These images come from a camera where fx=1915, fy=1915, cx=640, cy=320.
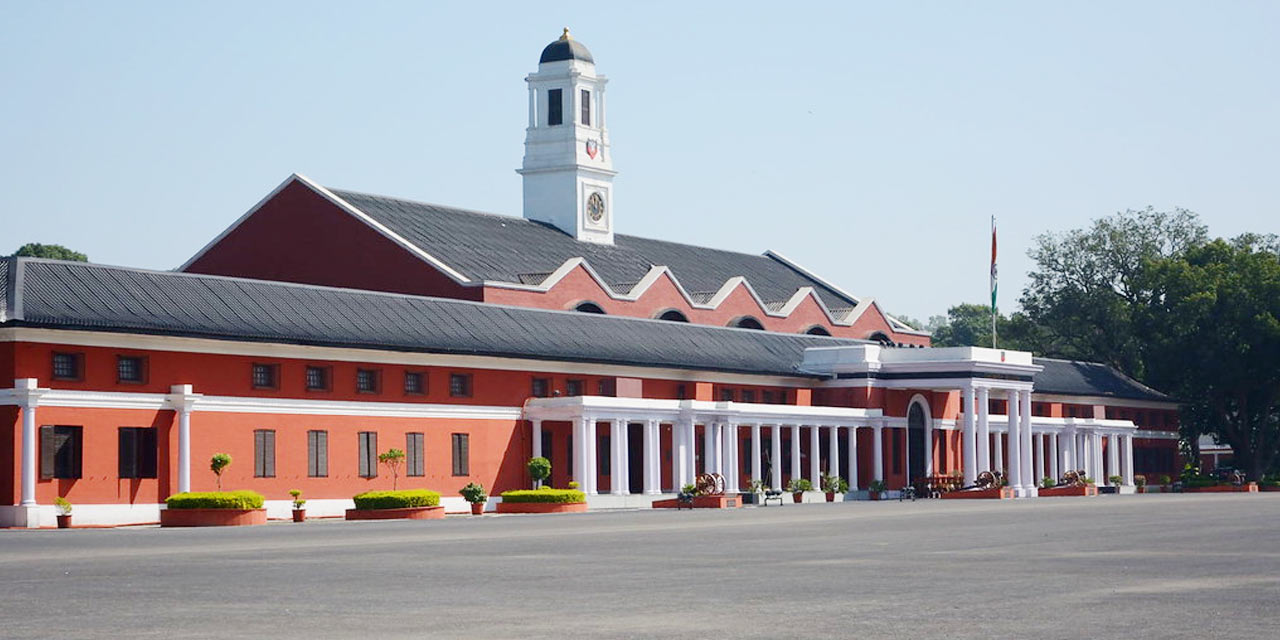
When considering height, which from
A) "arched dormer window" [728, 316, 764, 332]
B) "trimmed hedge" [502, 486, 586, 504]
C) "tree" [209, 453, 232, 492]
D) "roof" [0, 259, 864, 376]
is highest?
"arched dormer window" [728, 316, 764, 332]

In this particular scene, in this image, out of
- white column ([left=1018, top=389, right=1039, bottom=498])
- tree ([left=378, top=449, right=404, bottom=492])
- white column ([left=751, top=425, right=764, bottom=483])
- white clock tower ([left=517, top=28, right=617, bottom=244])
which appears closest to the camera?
tree ([left=378, top=449, right=404, bottom=492])

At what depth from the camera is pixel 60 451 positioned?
5372cm

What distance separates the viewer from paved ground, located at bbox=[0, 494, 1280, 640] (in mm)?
17156

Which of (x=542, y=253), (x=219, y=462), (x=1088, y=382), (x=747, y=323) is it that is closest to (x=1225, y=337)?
(x=1088, y=382)

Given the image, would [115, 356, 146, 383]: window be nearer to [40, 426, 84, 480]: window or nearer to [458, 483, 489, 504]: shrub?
[40, 426, 84, 480]: window

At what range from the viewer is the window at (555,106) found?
9719cm

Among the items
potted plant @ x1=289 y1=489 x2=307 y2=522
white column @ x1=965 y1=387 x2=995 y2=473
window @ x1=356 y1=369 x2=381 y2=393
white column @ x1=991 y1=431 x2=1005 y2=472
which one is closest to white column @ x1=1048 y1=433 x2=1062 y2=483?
white column @ x1=991 y1=431 x2=1005 y2=472

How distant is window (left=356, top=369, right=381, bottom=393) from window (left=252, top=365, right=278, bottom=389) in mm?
3828

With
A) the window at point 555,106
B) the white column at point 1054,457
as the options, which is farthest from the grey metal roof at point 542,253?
the white column at point 1054,457

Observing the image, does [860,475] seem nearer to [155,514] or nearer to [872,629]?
[155,514]

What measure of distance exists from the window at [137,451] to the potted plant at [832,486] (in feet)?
107

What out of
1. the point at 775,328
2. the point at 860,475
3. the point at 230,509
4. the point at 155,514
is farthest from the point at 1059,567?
the point at 775,328

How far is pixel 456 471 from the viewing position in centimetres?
6762

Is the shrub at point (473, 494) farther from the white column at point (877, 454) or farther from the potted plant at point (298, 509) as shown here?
the white column at point (877, 454)
